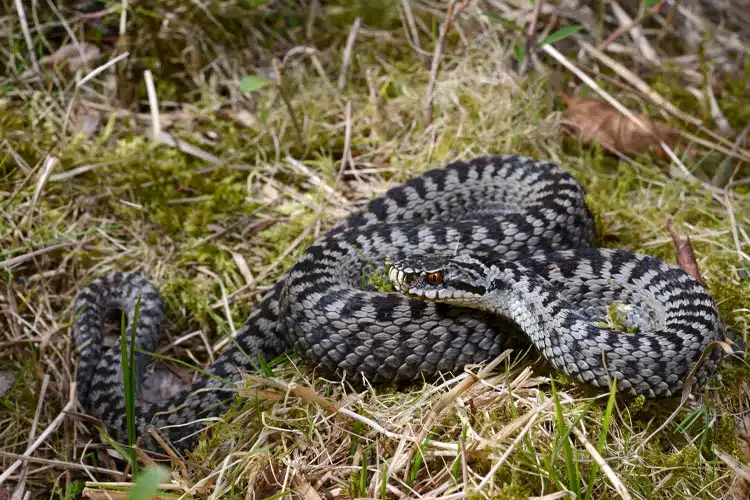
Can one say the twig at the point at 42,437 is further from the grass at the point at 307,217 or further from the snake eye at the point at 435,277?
the snake eye at the point at 435,277

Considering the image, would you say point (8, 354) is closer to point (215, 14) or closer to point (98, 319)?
point (98, 319)

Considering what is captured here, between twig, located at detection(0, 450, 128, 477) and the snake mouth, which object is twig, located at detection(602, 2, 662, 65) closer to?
the snake mouth

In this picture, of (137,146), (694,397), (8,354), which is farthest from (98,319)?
(694,397)

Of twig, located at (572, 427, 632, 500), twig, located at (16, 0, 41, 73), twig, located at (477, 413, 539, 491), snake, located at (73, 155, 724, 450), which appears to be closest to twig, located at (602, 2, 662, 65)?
snake, located at (73, 155, 724, 450)

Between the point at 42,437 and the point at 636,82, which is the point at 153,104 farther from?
the point at 636,82

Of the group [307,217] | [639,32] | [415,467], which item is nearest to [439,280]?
[415,467]

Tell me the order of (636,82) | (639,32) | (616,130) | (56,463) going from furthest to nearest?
1. (639,32)
2. (636,82)
3. (616,130)
4. (56,463)
